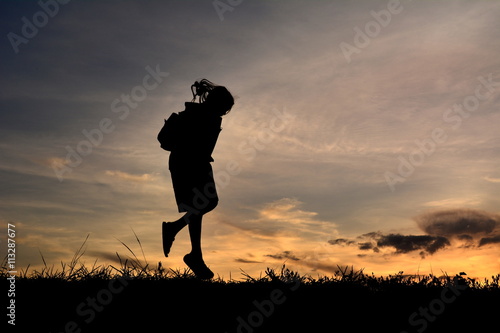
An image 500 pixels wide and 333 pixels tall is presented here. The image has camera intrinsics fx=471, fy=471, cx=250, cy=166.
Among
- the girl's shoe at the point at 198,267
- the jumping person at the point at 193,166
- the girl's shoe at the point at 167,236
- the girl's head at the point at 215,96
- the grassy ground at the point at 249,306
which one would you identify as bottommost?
the grassy ground at the point at 249,306

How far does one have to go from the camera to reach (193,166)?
6.59m

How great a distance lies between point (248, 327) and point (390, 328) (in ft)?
4.21

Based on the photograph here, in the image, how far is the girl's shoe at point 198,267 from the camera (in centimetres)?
641

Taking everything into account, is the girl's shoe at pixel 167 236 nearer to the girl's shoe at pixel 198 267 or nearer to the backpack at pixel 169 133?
the girl's shoe at pixel 198 267

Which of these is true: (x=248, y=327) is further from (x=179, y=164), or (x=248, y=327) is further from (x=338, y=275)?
(x=179, y=164)

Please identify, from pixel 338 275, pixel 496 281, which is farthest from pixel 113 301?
pixel 496 281

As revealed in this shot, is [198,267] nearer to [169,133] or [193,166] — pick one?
[193,166]

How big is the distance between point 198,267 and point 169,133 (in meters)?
1.92

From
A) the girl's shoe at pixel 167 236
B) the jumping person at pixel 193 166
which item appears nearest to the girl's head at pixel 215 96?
the jumping person at pixel 193 166

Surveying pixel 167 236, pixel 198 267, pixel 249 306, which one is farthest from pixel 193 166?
pixel 249 306

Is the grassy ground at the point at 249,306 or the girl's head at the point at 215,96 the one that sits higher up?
the girl's head at the point at 215,96

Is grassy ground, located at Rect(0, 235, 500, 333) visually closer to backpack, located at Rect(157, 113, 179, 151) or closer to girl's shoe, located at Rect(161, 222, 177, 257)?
girl's shoe, located at Rect(161, 222, 177, 257)

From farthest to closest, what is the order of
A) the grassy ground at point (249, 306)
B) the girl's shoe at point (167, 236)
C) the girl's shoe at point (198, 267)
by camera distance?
the girl's shoe at point (167, 236)
the girl's shoe at point (198, 267)
the grassy ground at point (249, 306)

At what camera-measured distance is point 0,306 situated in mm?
4797
